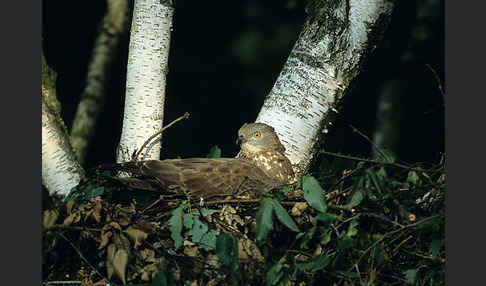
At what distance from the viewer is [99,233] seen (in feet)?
7.91

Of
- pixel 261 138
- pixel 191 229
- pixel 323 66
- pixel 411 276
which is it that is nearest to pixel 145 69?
pixel 261 138

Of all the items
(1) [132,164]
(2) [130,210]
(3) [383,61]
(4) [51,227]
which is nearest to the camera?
(4) [51,227]

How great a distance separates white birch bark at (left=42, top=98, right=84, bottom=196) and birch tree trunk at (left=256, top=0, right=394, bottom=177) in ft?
4.52

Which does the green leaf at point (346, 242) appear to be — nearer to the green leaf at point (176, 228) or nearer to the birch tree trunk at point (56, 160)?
the green leaf at point (176, 228)

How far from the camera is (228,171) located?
3.26 meters

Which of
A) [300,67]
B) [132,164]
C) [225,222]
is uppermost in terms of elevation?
[300,67]

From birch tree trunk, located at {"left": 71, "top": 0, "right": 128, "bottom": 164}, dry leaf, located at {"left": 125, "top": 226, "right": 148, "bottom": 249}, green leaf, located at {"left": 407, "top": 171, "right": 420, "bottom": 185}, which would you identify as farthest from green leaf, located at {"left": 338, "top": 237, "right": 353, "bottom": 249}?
birch tree trunk, located at {"left": 71, "top": 0, "right": 128, "bottom": 164}

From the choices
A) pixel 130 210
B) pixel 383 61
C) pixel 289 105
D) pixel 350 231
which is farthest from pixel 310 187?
pixel 383 61

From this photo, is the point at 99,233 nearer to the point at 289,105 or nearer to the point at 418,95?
the point at 289,105

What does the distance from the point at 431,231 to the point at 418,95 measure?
14.8 feet

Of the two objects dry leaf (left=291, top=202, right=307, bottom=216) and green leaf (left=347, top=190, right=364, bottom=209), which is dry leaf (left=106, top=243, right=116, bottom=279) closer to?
dry leaf (left=291, top=202, right=307, bottom=216)

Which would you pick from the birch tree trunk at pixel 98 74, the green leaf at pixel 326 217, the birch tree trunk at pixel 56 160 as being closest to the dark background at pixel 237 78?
the birch tree trunk at pixel 98 74

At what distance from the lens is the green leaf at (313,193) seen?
7.62ft

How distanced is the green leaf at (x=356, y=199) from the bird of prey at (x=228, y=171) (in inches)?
19.6
